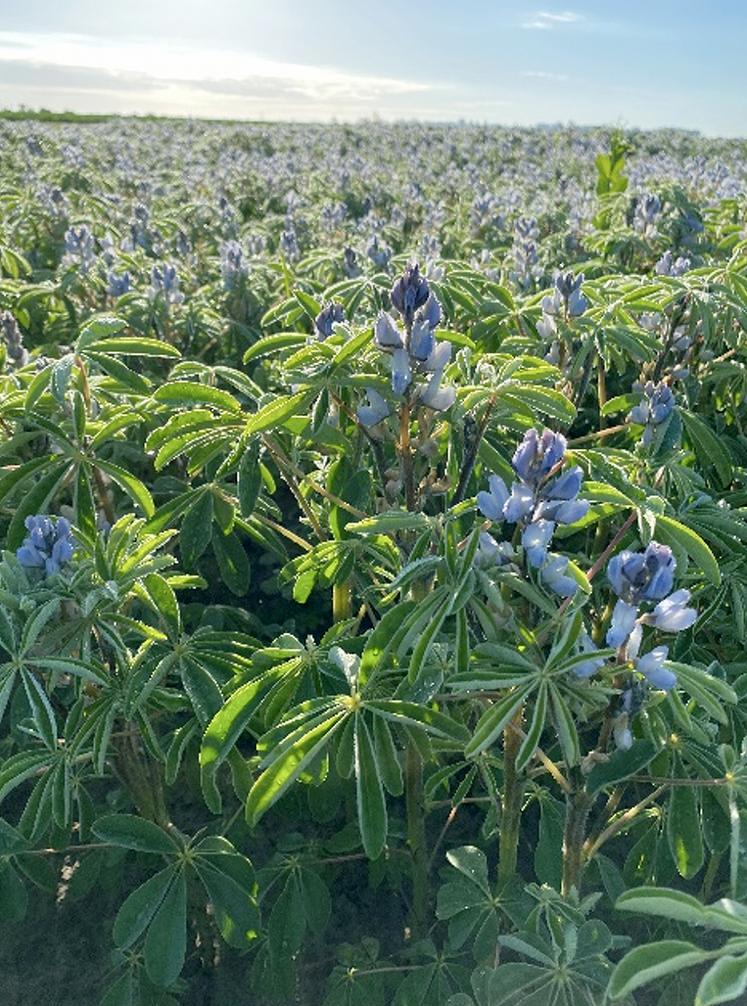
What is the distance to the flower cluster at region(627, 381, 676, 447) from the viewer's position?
7.17ft

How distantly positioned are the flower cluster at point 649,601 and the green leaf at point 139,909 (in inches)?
43.1

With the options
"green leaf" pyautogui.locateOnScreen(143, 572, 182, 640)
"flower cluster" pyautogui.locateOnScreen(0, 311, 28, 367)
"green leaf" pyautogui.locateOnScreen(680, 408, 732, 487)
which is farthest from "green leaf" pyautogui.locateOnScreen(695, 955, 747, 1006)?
"flower cluster" pyautogui.locateOnScreen(0, 311, 28, 367)

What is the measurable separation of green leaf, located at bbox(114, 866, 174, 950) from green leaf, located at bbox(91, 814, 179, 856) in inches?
2.6

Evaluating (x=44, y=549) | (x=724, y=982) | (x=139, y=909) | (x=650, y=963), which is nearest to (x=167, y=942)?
(x=139, y=909)

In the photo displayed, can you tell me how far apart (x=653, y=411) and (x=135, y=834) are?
1509mm

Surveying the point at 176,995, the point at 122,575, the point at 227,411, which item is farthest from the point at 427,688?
the point at 176,995

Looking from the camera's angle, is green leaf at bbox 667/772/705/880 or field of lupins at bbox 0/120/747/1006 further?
green leaf at bbox 667/772/705/880

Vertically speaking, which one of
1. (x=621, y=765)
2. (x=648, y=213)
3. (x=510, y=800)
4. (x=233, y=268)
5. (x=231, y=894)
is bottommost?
(x=231, y=894)

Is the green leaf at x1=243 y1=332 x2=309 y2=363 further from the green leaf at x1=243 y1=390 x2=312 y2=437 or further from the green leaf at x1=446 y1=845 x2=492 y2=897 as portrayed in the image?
the green leaf at x1=446 y1=845 x2=492 y2=897

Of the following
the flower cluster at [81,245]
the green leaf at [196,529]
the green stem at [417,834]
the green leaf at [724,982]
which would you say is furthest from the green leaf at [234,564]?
the flower cluster at [81,245]

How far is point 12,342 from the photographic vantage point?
3.00 metres

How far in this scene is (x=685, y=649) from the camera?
2.03 m

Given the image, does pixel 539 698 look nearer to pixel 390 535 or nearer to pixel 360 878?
pixel 390 535

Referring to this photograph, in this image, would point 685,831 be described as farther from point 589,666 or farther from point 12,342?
point 12,342
